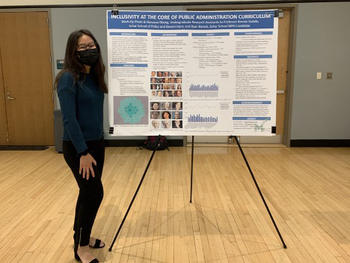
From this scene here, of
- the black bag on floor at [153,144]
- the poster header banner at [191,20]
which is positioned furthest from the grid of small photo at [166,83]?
the black bag on floor at [153,144]

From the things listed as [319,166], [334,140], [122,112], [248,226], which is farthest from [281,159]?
[122,112]

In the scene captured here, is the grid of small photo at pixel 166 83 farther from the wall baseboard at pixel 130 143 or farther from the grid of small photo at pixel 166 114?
the wall baseboard at pixel 130 143

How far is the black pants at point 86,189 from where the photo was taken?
5.98 feet

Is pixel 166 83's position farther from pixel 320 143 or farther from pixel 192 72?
pixel 320 143

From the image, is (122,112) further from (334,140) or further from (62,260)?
(334,140)

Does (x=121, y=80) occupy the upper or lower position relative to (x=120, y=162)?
upper

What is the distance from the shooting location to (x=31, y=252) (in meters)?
2.09

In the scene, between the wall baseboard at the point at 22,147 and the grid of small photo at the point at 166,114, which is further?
the wall baseboard at the point at 22,147

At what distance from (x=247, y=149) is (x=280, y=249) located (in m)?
3.06

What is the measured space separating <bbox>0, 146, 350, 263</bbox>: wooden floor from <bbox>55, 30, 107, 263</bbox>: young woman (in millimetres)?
405

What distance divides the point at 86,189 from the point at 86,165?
0.18m

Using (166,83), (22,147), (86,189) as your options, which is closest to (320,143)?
(166,83)

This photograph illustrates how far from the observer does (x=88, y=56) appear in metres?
1.77

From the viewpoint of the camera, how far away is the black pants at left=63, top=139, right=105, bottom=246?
1823 mm
